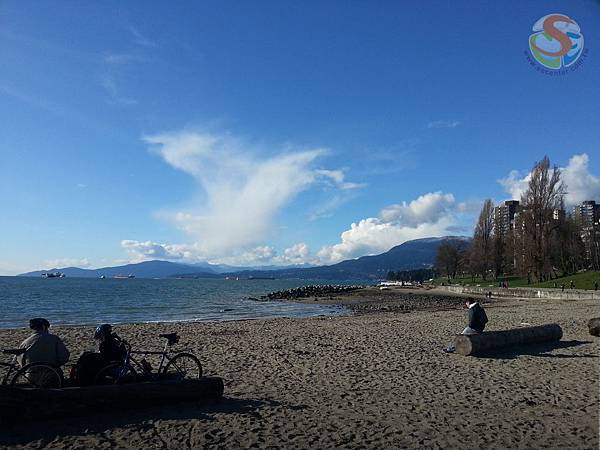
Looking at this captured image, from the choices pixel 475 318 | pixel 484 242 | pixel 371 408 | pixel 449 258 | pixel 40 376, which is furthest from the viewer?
pixel 449 258

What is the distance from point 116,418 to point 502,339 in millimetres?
11350

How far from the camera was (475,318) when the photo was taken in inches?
571

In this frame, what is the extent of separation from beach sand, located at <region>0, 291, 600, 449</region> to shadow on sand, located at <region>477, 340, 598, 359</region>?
54 mm

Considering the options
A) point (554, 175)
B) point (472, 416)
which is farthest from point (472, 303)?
point (554, 175)

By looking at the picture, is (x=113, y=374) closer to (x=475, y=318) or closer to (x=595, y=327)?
(x=475, y=318)

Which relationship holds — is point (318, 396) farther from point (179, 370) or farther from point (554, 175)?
point (554, 175)

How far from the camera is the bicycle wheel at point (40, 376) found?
8008 mm

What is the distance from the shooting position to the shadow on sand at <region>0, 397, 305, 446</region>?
6902 mm

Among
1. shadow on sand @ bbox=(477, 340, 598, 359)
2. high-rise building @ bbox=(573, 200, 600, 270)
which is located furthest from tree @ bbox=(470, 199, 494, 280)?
shadow on sand @ bbox=(477, 340, 598, 359)

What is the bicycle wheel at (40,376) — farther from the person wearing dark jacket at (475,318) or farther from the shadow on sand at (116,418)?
the person wearing dark jacket at (475,318)

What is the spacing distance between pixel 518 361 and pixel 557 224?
61.1 metres

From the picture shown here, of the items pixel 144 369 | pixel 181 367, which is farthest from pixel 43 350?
pixel 181 367

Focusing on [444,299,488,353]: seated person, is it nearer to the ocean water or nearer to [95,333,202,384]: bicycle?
[95,333,202,384]: bicycle

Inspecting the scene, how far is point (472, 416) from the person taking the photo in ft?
26.1
